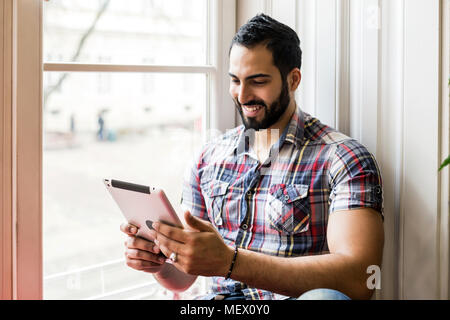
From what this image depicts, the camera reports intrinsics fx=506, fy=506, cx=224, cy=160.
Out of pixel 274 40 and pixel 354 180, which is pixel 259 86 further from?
pixel 354 180

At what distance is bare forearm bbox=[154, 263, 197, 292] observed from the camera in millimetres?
1483

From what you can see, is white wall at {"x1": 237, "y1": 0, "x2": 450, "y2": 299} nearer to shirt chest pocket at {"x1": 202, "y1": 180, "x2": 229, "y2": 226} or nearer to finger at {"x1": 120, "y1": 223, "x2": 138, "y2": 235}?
shirt chest pocket at {"x1": 202, "y1": 180, "x2": 229, "y2": 226}

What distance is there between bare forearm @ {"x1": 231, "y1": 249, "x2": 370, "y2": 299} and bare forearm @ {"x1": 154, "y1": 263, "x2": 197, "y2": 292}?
13.3 inches

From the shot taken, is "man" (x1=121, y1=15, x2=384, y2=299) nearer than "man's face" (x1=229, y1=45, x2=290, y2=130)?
Yes

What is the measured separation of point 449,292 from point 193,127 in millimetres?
960

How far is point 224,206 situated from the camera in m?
1.48

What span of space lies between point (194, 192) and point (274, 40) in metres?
0.52

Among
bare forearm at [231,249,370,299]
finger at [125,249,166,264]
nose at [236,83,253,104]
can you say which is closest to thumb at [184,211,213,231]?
bare forearm at [231,249,370,299]

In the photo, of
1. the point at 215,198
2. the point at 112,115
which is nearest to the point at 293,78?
the point at 215,198
